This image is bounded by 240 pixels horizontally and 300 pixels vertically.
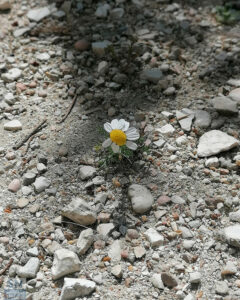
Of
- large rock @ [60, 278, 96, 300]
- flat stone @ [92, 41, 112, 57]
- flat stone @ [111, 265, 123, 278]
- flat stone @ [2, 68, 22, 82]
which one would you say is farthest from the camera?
flat stone @ [92, 41, 112, 57]

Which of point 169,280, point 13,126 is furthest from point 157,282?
point 13,126

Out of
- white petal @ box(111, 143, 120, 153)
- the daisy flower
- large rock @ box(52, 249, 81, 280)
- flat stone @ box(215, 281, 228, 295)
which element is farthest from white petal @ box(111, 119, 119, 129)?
flat stone @ box(215, 281, 228, 295)

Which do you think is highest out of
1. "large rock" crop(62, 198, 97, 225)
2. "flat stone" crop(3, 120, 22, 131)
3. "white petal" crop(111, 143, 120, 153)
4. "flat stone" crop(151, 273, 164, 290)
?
"white petal" crop(111, 143, 120, 153)

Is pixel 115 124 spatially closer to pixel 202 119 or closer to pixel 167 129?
pixel 167 129

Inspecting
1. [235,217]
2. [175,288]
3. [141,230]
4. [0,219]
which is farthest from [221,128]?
[0,219]

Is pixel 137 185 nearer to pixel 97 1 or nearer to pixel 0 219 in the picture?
pixel 0 219

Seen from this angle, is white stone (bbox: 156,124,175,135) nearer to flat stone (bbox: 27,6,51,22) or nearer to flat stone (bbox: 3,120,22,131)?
flat stone (bbox: 3,120,22,131)

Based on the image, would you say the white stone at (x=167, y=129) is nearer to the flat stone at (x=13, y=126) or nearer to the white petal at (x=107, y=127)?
the white petal at (x=107, y=127)
